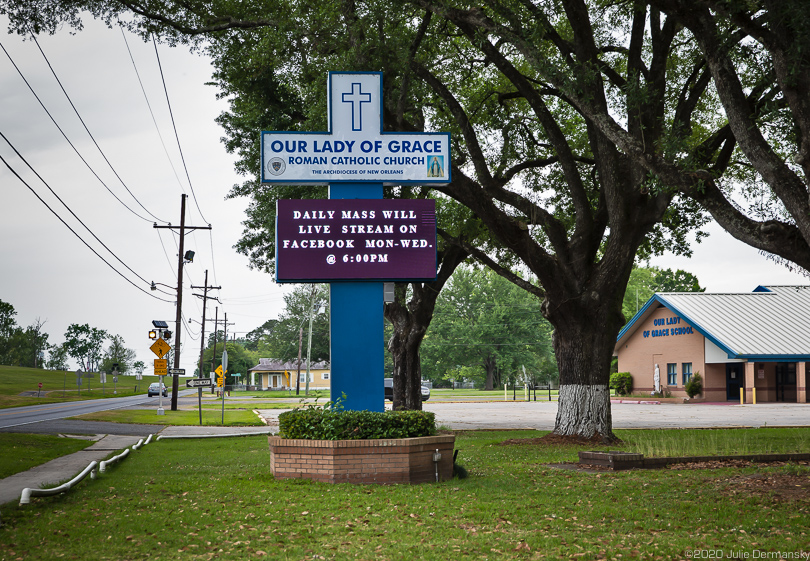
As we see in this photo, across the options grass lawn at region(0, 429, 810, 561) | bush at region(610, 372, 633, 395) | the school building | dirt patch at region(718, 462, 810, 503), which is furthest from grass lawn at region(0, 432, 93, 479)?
bush at region(610, 372, 633, 395)

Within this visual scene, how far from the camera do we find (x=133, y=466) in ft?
45.7

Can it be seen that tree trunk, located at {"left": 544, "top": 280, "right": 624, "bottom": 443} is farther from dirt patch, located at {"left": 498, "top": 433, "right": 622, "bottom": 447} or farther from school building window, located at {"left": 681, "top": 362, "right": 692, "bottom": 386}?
school building window, located at {"left": 681, "top": 362, "right": 692, "bottom": 386}

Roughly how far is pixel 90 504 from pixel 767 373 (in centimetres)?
4392

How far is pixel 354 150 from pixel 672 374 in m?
Answer: 40.6

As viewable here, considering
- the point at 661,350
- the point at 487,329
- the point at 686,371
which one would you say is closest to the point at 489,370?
the point at 487,329

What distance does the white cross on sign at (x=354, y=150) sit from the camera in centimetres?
1323

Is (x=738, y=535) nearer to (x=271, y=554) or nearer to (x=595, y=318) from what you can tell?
(x=271, y=554)

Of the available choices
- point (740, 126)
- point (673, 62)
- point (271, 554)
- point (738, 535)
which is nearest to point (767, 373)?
point (673, 62)

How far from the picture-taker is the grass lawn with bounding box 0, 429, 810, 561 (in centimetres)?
673

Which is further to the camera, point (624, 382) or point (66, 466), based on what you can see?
point (624, 382)

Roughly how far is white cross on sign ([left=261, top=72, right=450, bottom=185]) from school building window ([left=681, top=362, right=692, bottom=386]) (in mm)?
37991

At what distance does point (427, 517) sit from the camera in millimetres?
8273

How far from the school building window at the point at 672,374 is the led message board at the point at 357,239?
39.5 meters

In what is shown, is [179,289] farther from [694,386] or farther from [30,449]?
[694,386]
